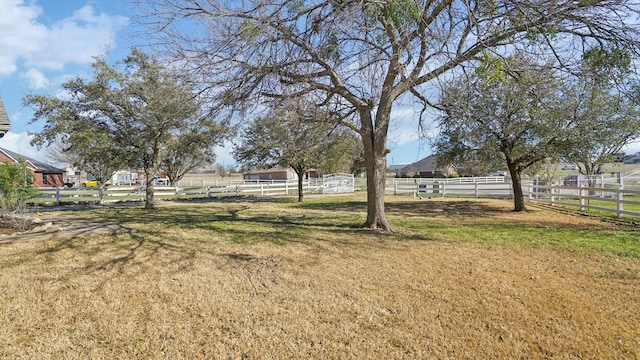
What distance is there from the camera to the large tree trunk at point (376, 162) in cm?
909

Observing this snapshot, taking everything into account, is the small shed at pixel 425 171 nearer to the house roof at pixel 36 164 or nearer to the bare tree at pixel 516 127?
the bare tree at pixel 516 127

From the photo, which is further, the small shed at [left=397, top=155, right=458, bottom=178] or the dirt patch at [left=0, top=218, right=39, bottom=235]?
A: the small shed at [left=397, top=155, right=458, bottom=178]

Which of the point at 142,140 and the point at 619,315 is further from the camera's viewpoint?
the point at 142,140

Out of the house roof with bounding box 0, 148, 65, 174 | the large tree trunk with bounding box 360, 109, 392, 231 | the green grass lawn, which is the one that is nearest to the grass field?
the green grass lawn

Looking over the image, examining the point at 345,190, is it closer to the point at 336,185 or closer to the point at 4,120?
the point at 336,185

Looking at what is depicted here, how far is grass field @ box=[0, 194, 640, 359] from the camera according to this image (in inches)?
130

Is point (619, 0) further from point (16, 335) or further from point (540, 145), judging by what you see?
point (16, 335)

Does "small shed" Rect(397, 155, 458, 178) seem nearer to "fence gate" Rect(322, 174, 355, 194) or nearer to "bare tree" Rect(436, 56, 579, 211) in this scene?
"fence gate" Rect(322, 174, 355, 194)

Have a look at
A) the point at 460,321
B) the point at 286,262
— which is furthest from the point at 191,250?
the point at 460,321

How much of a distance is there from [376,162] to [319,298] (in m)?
5.34

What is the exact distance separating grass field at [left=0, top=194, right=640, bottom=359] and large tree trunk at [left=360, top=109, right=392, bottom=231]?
1.60 meters

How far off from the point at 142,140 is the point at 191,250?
936 centimetres

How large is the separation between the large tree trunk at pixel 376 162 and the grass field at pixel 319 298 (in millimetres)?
1605

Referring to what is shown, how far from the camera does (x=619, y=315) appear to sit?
3848 millimetres
